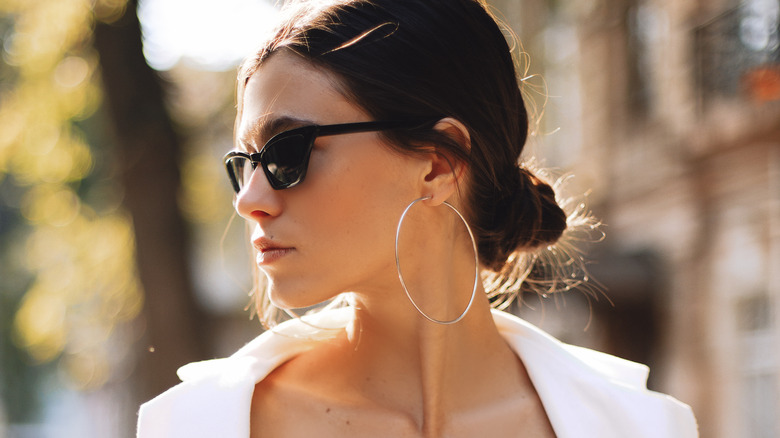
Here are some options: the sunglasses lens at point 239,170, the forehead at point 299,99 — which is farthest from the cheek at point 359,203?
the sunglasses lens at point 239,170

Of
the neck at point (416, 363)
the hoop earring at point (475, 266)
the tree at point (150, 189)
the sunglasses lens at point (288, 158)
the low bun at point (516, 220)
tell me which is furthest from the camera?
the tree at point (150, 189)

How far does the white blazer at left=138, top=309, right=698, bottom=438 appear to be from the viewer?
1954mm

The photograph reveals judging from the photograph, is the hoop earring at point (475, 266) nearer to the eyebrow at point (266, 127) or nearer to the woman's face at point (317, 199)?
the woman's face at point (317, 199)

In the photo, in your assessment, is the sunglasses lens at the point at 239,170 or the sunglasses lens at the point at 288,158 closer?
the sunglasses lens at the point at 288,158

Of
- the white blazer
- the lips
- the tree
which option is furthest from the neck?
the tree

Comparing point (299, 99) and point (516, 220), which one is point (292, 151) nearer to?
point (299, 99)

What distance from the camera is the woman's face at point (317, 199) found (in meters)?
1.91

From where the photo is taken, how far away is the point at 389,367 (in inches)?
87.0

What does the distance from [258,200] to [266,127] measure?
0.57 ft

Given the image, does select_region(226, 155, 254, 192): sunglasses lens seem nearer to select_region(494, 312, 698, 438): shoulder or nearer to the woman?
the woman

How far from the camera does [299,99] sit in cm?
193

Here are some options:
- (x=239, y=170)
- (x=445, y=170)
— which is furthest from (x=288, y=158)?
(x=445, y=170)

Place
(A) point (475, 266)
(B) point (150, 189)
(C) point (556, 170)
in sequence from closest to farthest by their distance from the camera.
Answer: (A) point (475, 266), (B) point (150, 189), (C) point (556, 170)

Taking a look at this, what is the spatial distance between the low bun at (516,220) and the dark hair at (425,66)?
0.14 ft
